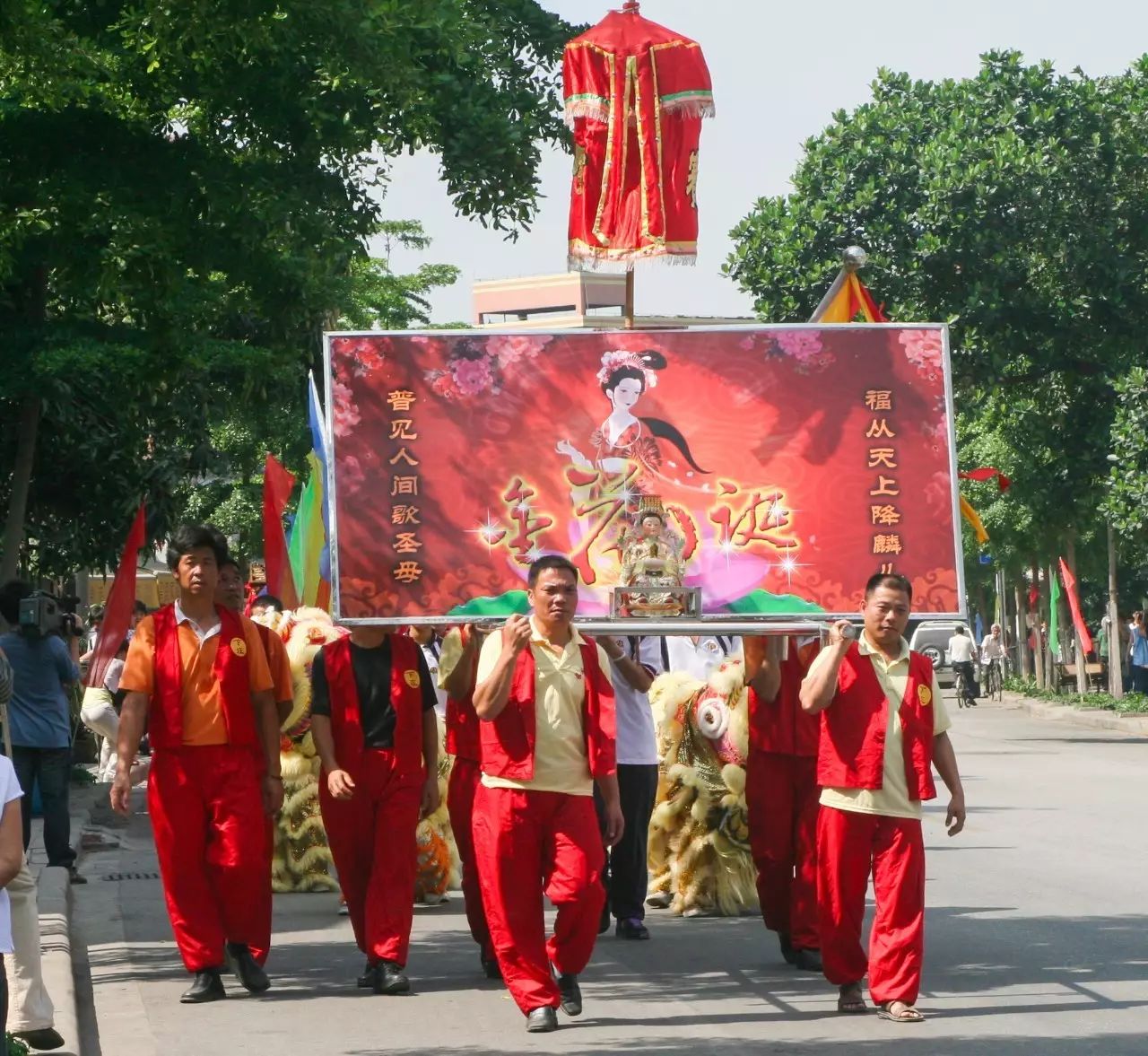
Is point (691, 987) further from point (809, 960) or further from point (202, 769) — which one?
point (202, 769)

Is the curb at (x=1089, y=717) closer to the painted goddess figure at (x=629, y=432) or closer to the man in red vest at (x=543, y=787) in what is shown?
the painted goddess figure at (x=629, y=432)

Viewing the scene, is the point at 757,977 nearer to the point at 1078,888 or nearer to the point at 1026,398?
the point at 1078,888

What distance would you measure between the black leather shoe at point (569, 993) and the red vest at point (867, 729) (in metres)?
1.27

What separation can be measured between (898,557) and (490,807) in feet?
6.63

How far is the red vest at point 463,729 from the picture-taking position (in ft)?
31.3

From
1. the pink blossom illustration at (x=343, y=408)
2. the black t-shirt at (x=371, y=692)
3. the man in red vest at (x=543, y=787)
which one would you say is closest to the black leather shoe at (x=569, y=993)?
the man in red vest at (x=543, y=787)

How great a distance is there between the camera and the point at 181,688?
8891 mm

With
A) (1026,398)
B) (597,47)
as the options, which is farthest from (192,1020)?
(1026,398)

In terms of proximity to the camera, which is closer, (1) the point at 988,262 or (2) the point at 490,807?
(2) the point at 490,807

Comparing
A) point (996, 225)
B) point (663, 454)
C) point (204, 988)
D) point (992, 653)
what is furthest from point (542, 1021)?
point (992, 653)

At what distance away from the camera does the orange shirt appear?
887 centimetres

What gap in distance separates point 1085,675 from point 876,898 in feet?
100

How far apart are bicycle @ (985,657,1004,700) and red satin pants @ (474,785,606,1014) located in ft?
118

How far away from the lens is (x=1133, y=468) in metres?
28.1
